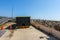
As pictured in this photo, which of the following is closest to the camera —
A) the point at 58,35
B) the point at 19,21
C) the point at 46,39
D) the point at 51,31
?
the point at 46,39

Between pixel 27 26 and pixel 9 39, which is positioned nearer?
pixel 9 39

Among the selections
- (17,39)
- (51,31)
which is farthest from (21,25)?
(17,39)

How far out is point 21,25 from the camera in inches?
1011

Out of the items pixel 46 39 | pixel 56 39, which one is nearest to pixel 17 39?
pixel 46 39

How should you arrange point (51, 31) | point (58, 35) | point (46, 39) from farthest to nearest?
point (51, 31) → point (58, 35) → point (46, 39)

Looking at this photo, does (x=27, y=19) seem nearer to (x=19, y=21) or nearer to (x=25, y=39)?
(x=19, y=21)

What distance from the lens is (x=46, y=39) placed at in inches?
524

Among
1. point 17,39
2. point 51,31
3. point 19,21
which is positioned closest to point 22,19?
point 19,21

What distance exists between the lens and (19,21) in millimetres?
25625

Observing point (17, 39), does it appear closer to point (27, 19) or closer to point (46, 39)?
point (46, 39)

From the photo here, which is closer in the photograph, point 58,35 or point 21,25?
point 58,35

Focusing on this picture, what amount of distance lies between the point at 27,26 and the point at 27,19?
144 cm

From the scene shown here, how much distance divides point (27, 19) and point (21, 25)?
175 cm

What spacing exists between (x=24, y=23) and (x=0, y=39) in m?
12.4
